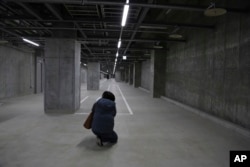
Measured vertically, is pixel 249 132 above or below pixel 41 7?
below

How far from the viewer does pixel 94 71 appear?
2291 cm

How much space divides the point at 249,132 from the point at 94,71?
1885 cm

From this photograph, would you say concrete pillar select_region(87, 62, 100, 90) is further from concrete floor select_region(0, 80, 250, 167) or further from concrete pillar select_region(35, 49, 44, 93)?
concrete floor select_region(0, 80, 250, 167)

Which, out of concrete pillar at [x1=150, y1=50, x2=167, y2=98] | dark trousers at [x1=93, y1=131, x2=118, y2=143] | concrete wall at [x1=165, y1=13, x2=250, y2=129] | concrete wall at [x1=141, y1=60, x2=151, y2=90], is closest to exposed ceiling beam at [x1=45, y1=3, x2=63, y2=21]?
dark trousers at [x1=93, y1=131, x2=118, y2=143]

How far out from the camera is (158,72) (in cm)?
1555

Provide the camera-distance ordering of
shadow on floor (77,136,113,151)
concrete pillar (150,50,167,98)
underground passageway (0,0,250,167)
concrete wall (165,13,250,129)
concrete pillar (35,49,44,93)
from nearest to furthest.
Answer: underground passageway (0,0,250,167), shadow on floor (77,136,113,151), concrete wall (165,13,250,129), concrete pillar (150,50,167,98), concrete pillar (35,49,44,93)

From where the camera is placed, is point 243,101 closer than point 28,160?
No

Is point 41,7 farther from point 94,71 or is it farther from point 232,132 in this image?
point 94,71

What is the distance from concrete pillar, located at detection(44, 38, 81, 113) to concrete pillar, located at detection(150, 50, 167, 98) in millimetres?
8016

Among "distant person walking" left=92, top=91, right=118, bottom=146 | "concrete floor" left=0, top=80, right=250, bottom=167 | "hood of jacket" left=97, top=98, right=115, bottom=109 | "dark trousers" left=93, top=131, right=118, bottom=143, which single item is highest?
"hood of jacket" left=97, top=98, right=115, bottom=109

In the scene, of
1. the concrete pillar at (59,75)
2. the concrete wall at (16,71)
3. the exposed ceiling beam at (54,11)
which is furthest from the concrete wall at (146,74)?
the exposed ceiling beam at (54,11)

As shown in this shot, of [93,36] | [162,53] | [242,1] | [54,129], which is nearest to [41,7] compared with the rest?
[93,36]

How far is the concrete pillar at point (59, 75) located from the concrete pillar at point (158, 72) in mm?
8016

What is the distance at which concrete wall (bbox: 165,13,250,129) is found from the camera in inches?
240
